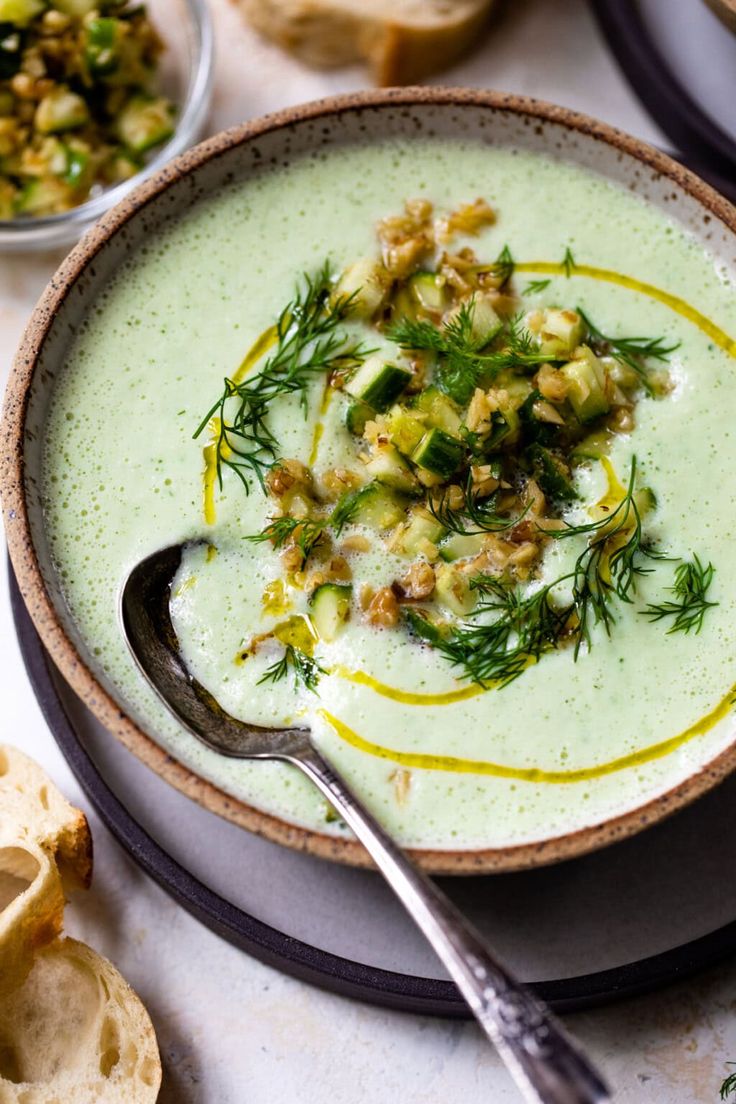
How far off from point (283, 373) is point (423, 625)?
0.45 meters

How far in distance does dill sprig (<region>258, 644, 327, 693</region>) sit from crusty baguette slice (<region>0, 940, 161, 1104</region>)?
0.57m

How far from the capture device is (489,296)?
1964 millimetres

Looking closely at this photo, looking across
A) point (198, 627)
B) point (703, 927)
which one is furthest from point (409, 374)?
point (703, 927)

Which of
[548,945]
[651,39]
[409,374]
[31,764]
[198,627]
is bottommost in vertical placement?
[31,764]

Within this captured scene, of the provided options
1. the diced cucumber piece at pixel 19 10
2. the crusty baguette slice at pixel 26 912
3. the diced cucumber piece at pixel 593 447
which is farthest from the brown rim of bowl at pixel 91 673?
the diced cucumber piece at pixel 19 10

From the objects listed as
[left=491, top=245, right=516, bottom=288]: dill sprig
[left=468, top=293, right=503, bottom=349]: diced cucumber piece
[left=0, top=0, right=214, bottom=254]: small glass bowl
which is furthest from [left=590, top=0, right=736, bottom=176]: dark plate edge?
[left=0, top=0, right=214, bottom=254]: small glass bowl

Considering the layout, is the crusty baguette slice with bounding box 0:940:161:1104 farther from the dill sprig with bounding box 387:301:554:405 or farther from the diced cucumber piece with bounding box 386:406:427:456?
the dill sprig with bounding box 387:301:554:405

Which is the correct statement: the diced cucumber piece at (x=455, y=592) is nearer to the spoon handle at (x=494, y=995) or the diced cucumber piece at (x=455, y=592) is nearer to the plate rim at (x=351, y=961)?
the spoon handle at (x=494, y=995)

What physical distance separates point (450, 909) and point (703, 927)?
1.95ft

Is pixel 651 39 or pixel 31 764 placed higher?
pixel 651 39

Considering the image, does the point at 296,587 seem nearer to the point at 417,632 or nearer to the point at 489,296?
the point at 417,632

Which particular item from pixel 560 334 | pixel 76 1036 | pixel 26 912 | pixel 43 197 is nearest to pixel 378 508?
pixel 560 334

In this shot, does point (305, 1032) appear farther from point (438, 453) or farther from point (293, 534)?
point (438, 453)

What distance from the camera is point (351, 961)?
193 centimetres
